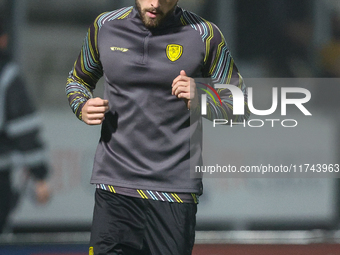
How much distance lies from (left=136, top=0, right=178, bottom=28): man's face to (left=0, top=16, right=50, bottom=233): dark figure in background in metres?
2.32

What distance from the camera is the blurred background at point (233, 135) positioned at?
5.29m

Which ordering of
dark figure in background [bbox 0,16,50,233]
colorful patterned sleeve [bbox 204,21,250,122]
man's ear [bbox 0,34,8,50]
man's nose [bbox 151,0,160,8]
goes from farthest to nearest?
man's ear [bbox 0,34,8,50]
dark figure in background [bbox 0,16,50,233]
colorful patterned sleeve [bbox 204,21,250,122]
man's nose [bbox 151,0,160,8]

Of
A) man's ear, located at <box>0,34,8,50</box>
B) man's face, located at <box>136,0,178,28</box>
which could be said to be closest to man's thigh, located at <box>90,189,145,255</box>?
man's face, located at <box>136,0,178,28</box>

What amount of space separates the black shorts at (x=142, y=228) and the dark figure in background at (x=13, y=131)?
2204 millimetres

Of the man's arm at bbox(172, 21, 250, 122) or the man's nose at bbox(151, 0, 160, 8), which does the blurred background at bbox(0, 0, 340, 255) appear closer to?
the man's arm at bbox(172, 21, 250, 122)

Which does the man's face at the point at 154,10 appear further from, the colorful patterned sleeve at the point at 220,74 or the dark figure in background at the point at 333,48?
the dark figure in background at the point at 333,48

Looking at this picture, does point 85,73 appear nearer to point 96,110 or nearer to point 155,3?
point 96,110

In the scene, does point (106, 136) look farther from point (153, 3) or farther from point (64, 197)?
point (64, 197)

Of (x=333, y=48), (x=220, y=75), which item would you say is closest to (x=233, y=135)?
(x=333, y=48)

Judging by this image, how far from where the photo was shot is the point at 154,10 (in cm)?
266

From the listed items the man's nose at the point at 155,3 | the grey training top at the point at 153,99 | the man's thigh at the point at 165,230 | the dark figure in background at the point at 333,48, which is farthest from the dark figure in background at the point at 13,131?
the dark figure in background at the point at 333,48

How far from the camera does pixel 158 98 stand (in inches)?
104

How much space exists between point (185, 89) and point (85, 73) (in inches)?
26.2

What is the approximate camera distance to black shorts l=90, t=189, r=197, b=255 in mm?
2666
